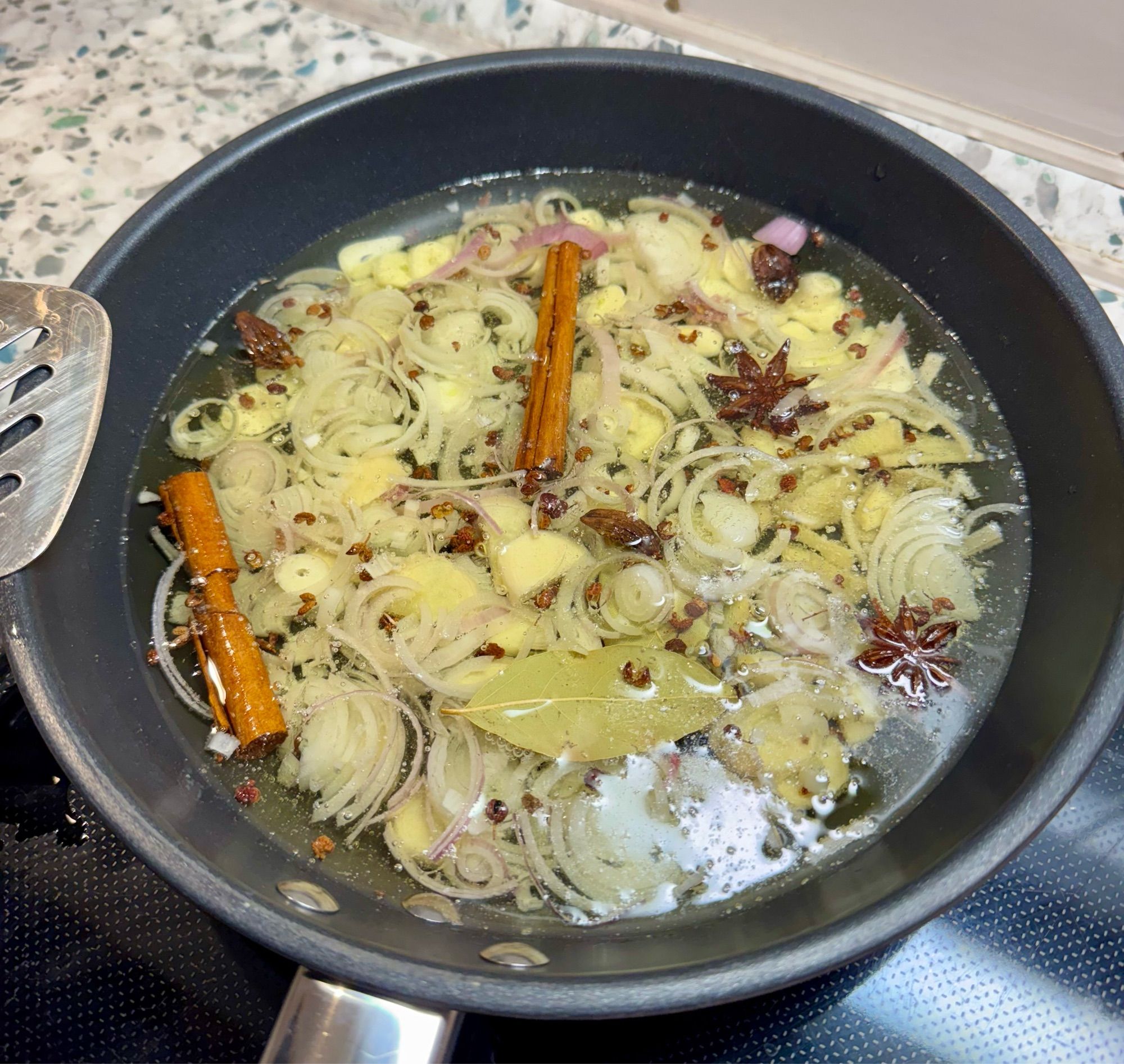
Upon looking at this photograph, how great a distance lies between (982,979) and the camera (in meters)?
0.93

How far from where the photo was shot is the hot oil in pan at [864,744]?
949 mm

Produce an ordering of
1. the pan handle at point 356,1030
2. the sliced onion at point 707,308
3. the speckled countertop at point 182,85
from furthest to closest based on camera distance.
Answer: the speckled countertop at point 182,85, the sliced onion at point 707,308, the pan handle at point 356,1030

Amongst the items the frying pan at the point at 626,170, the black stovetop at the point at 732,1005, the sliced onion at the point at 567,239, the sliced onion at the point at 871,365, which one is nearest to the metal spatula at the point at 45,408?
the frying pan at the point at 626,170

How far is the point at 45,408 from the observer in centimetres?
95

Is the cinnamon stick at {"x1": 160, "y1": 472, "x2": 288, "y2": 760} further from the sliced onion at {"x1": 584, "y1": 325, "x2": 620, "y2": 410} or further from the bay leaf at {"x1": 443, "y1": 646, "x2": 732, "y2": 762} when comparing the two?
the sliced onion at {"x1": 584, "y1": 325, "x2": 620, "y2": 410}

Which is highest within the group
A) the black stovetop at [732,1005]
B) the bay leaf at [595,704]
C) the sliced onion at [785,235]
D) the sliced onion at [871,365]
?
the sliced onion at [785,235]

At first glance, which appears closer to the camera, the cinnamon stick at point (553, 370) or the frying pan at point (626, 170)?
the frying pan at point (626, 170)

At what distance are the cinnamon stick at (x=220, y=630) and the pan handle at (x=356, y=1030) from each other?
34cm

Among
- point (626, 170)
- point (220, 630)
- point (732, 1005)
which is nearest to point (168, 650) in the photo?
point (220, 630)

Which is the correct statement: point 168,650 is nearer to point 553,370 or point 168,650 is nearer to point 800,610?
point 553,370

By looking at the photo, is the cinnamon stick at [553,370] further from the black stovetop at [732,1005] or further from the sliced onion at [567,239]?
the black stovetop at [732,1005]

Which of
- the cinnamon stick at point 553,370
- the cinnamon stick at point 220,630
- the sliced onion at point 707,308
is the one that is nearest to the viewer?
the cinnamon stick at point 220,630

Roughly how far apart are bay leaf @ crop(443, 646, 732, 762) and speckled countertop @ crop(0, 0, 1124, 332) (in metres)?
1.10

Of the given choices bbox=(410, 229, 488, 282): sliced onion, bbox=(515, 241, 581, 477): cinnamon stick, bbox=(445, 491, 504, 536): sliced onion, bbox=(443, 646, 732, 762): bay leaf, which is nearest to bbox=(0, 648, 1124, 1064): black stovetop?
bbox=(443, 646, 732, 762): bay leaf
